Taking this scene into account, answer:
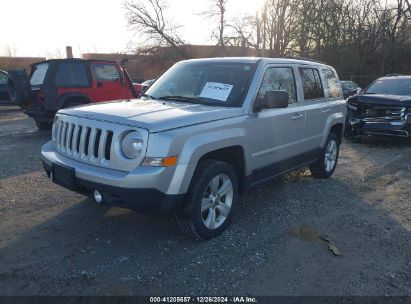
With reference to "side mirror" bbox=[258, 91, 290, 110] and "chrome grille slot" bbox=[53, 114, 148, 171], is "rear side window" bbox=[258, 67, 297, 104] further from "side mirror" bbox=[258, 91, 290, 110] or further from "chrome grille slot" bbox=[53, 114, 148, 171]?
"chrome grille slot" bbox=[53, 114, 148, 171]

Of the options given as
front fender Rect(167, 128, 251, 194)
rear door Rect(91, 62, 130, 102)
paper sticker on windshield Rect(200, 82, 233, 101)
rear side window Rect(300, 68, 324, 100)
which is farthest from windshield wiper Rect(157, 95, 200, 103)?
rear door Rect(91, 62, 130, 102)

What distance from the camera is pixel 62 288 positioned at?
3.06 meters

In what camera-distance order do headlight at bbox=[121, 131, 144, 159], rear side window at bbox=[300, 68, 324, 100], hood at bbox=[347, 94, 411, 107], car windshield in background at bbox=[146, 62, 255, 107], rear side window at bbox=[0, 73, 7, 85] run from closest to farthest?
headlight at bbox=[121, 131, 144, 159] < car windshield in background at bbox=[146, 62, 255, 107] < rear side window at bbox=[300, 68, 324, 100] < hood at bbox=[347, 94, 411, 107] < rear side window at bbox=[0, 73, 7, 85]

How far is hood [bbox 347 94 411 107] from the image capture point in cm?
845

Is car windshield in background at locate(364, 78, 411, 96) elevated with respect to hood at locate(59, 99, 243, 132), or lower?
lower

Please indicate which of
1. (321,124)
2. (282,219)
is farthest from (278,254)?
(321,124)

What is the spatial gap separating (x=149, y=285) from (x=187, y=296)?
1.11 feet

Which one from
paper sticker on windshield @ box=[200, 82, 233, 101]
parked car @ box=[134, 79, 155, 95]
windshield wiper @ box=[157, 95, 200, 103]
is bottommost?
parked car @ box=[134, 79, 155, 95]

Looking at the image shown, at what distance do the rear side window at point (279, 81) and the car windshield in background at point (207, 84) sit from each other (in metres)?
0.21

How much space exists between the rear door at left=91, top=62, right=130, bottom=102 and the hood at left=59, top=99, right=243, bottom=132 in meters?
5.95

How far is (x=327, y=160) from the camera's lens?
6.23 m

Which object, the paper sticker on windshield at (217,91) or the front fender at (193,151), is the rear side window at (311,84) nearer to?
the paper sticker on windshield at (217,91)

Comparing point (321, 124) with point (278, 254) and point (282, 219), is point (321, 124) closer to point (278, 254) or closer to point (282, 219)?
point (282, 219)

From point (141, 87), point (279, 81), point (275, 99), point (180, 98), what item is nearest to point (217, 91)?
point (180, 98)
